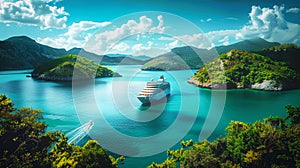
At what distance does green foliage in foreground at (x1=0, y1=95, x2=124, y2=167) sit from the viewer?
1062 centimetres

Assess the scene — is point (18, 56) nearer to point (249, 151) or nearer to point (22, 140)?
point (22, 140)

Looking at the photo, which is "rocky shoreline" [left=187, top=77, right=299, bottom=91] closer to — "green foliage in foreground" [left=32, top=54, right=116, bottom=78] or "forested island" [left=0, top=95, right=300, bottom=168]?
"green foliage in foreground" [left=32, top=54, right=116, bottom=78]

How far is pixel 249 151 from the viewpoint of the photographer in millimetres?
12938

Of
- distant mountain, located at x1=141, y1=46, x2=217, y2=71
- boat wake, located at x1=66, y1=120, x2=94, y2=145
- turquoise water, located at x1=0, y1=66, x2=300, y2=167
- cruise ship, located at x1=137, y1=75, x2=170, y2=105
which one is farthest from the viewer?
distant mountain, located at x1=141, y1=46, x2=217, y2=71

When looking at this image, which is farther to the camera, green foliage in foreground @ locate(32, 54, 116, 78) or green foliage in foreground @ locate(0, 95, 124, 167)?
green foliage in foreground @ locate(32, 54, 116, 78)

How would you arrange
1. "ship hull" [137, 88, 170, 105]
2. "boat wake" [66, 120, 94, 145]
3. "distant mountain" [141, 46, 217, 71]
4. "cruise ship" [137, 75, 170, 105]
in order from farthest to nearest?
"distant mountain" [141, 46, 217, 71] < "cruise ship" [137, 75, 170, 105] < "ship hull" [137, 88, 170, 105] < "boat wake" [66, 120, 94, 145]

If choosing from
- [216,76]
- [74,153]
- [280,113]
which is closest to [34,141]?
[74,153]

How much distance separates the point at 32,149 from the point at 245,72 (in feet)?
196

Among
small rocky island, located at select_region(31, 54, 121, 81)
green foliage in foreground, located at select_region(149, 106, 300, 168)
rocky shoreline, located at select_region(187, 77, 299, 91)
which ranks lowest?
green foliage in foreground, located at select_region(149, 106, 300, 168)

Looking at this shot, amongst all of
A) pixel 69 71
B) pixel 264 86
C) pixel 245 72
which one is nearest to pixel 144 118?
pixel 264 86

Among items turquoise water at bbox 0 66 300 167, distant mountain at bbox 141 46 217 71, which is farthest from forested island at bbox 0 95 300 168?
distant mountain at bbox 141 46 217 71

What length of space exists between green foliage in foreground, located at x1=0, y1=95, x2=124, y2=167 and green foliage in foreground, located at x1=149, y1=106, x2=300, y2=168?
3974mm

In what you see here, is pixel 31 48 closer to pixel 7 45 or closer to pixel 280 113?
pixel 7 45

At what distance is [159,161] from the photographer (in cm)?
1666
